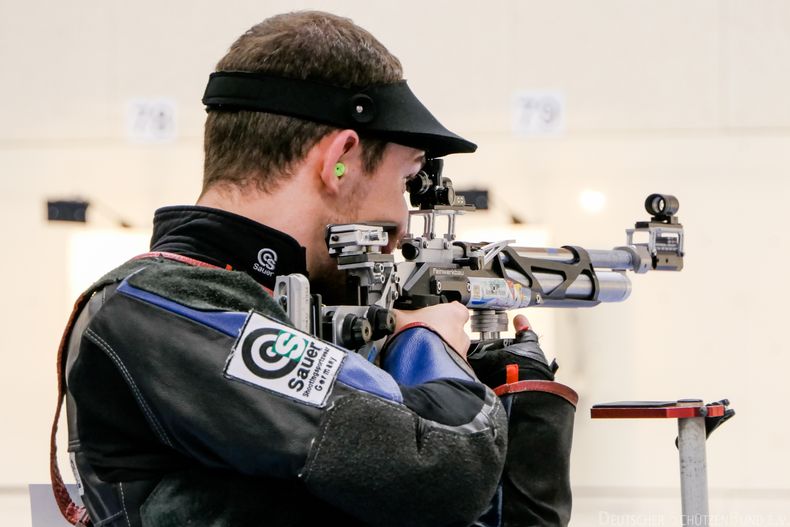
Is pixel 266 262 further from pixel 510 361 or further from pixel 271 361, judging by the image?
pixel 510 361

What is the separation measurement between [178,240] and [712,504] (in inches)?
86.1

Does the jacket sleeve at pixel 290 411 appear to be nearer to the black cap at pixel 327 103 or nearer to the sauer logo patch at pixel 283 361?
the sauer logo patch at pixel 283 361

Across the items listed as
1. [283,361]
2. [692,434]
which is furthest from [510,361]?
[283,361]

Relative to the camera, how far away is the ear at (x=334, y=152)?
1167mm

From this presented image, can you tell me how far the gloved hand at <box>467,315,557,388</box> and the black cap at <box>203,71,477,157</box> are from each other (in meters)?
0.34

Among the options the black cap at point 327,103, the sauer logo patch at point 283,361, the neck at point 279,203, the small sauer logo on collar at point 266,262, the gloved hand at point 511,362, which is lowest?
the gloved hand at point 511,362

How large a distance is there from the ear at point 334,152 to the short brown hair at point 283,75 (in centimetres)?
1

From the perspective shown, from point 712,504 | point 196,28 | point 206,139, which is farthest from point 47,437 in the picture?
point 206,139

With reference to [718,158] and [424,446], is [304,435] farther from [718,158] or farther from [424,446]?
[718,158]

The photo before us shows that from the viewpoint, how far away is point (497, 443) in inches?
39.0

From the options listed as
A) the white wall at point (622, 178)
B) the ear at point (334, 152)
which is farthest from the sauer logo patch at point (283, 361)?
the white wall at point (622, 178)

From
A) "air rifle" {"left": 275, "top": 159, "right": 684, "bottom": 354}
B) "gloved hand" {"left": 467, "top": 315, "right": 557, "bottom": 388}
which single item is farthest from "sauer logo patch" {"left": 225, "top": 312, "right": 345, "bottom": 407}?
"gloved hand" {"left": 467, "top": 315, "right": 557, "bottom": 388}

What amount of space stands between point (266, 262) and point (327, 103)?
188 millimetres

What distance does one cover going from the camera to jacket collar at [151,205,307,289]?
1112 millimetres
